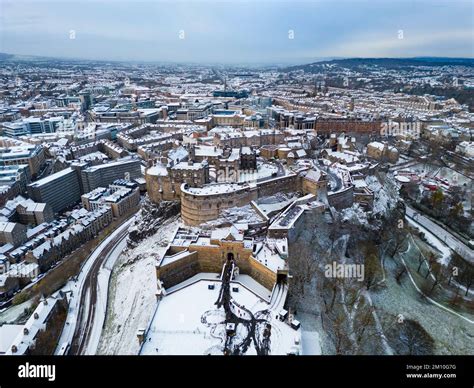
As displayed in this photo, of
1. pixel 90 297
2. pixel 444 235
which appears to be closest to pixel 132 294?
pixel 90 297

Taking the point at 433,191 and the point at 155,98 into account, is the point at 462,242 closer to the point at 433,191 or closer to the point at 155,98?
the point at 433,191

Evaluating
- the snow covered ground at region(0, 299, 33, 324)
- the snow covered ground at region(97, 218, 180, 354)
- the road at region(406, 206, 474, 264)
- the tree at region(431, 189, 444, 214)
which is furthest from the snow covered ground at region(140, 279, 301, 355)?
the tree at region(431, 189, 444, 214)

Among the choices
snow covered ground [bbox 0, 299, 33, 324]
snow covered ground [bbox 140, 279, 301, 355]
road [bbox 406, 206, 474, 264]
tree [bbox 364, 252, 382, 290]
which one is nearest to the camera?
snow covered ground [bbox 140, 279, 301, 355]

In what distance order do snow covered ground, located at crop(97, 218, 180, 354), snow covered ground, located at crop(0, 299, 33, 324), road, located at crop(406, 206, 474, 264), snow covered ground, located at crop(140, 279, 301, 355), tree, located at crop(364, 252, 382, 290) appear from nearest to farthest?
snow covered ground, located at crop(140, 279, 301, 355), snow covered ground, located at crop(97, 218, 180, 354), snow covered ground, located at crop(0, 299, 33, 324), tree, located at crop(364, 252, 382, 290), road, located at crop(406, 206, 474, 264)

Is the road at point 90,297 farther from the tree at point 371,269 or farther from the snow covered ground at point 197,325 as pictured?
the tree at point 371,269

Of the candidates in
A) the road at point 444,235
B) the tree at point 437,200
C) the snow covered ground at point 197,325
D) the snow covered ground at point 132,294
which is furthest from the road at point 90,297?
the tree at point 437,200

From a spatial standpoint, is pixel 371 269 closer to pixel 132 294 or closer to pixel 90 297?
pixel 132 294

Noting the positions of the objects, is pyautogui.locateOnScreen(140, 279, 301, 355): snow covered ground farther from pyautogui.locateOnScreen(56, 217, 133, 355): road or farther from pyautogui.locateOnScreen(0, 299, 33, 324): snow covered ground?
pyautogui.locateOnScreen(0, 299, 33, 324): snow covered ground
